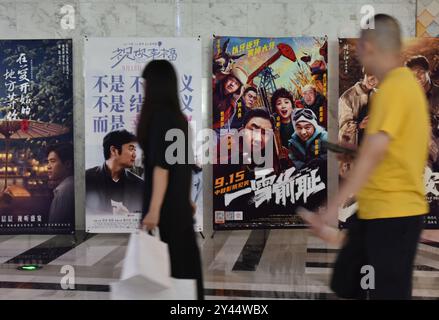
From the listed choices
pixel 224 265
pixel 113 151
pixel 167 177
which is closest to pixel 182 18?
pixel 113 151

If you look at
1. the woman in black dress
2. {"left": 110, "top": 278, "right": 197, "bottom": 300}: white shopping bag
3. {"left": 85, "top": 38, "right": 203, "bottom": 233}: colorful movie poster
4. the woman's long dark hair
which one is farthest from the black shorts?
{"left": 85, "top": 38, "right": 203, "bottom": 233}: colorful movie poster

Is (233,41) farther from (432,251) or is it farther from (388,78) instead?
(388,78)

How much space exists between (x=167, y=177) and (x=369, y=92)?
10.8 ft

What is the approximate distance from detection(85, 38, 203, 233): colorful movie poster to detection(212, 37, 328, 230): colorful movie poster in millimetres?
327

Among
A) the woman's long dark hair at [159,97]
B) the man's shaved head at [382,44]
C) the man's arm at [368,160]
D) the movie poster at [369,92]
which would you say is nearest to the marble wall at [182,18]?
the movie poster at [369,92]

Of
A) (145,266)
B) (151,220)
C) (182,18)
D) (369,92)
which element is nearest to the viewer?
(145,266)

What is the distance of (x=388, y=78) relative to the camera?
6.18 ft

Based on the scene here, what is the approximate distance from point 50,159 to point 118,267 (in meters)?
1.42

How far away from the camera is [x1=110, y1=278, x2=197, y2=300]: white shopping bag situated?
2051mm

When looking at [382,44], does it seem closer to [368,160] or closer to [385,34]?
[385,34]

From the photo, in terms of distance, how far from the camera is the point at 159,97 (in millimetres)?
2371

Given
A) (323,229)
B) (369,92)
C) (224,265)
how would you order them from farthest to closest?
(369,92) < (224,265) < (323,229)

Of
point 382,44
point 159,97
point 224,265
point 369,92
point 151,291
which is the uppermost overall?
point 369,92
